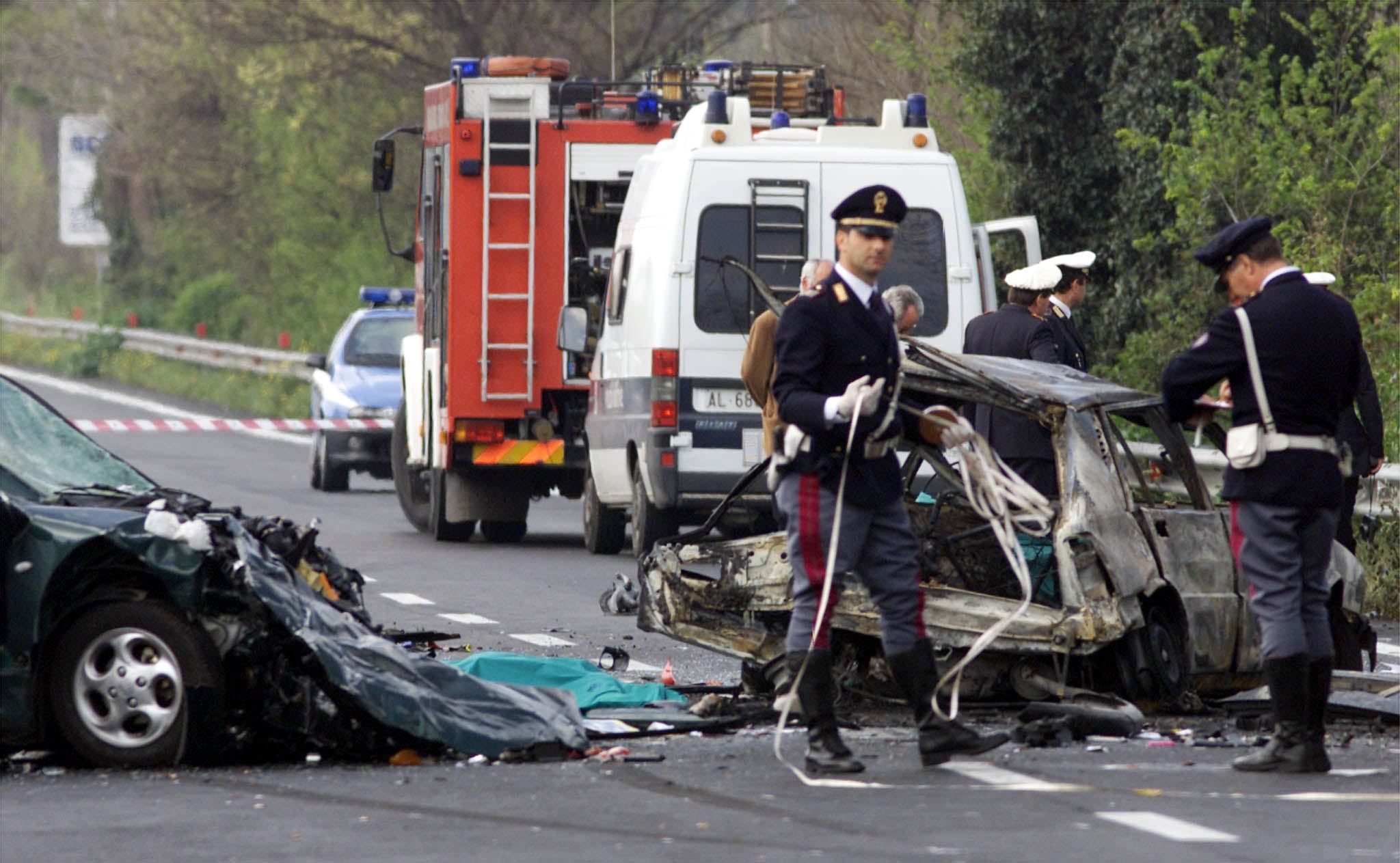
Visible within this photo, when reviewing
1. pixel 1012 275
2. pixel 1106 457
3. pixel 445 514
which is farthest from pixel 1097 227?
pixel 1106 457

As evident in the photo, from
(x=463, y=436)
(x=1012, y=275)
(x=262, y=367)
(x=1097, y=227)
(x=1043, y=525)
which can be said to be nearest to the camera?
(x=1043, y=525)

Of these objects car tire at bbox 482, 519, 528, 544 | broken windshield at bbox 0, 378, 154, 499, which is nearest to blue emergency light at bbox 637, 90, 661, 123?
car tire at bbox 482, 519, 528, 544

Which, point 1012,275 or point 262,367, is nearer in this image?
point 1012,275

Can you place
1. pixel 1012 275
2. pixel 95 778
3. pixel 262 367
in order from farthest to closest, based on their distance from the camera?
pixel 262 367
pixel 1012 275
pixel 95 778

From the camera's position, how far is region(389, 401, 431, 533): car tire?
20.1m

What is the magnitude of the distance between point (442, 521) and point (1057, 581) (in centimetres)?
1054

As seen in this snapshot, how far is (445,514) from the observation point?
18.9 m

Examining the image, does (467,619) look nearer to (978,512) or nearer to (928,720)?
(978,512)

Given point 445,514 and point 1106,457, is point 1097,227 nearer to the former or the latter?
point 445,514

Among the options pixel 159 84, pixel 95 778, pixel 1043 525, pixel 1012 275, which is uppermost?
pixel 159 84

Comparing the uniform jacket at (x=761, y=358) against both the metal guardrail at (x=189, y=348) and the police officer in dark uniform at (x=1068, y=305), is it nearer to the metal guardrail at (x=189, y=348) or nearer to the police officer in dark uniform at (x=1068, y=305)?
the police officer in dark uniform at (x=1068, y=305)

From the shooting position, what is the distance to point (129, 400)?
37.7 meters

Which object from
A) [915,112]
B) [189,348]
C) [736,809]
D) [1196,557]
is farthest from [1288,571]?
[189,348]

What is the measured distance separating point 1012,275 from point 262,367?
90.8ft
